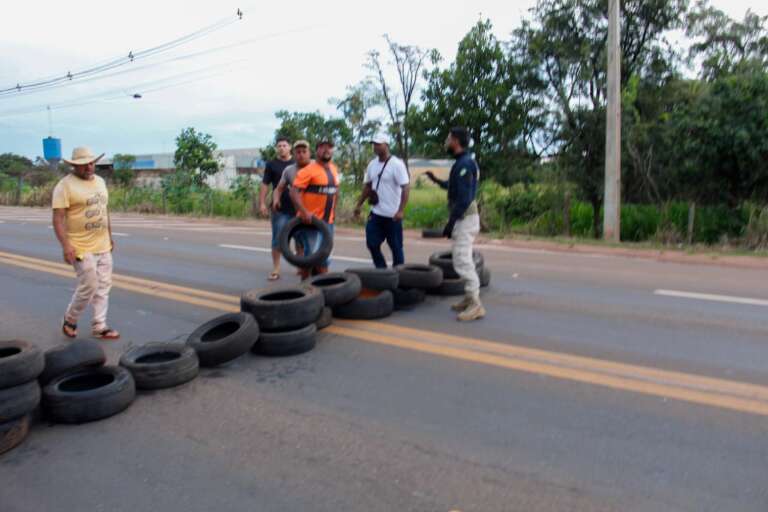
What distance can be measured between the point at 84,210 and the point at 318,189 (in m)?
2.64

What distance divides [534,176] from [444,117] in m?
3.25

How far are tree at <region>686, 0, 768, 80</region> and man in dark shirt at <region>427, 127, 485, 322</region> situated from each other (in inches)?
563

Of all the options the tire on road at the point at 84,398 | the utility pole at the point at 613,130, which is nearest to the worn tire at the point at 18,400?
the tire on road at the point at 84,398

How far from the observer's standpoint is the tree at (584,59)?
17484mm

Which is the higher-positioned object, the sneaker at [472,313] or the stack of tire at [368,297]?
the stack of tire at [368,297]

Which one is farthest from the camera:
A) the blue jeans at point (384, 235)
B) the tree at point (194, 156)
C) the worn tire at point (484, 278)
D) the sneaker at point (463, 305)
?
the tree at point (194, 156)

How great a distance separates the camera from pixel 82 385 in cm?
438

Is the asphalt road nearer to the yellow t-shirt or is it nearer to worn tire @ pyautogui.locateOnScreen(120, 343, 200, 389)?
worn tire @ pyautogui.locateOnScreen(120, 343, 200, 389)

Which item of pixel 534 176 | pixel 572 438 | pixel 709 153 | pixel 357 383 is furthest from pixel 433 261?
pixel 534 176

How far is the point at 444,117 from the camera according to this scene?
60.7 feet

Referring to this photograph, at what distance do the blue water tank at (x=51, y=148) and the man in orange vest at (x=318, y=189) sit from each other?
41.1 meters

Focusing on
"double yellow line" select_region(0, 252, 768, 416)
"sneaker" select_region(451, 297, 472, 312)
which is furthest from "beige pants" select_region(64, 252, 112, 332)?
"sneaker" select_region(451, 297, 472, 312)

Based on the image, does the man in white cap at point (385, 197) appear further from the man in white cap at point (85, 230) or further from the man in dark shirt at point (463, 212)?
the man in white cap at point (85, 230)

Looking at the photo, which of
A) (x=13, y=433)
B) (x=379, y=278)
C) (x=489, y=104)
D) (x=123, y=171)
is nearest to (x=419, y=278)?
(x=379, y=278)
